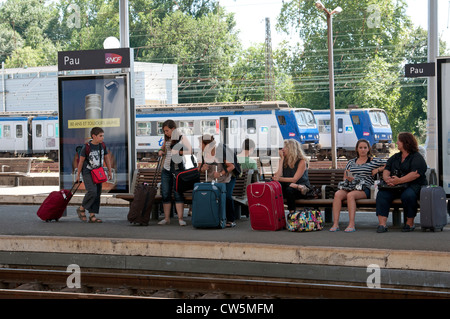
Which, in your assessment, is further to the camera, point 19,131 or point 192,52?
point 192,52

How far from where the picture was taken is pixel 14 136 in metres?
43.8

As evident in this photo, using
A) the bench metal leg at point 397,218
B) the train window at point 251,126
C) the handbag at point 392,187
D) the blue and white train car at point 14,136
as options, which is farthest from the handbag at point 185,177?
the blue and white train car at point 14,136

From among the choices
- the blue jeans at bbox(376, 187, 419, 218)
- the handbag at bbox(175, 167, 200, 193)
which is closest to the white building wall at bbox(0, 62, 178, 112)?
the handbag at bbox(175, 167, 200, 193)

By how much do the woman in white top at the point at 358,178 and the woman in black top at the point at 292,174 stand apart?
0.60 metres

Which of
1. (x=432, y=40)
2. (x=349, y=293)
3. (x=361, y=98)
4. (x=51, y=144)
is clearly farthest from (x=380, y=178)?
(x=361, y=98)

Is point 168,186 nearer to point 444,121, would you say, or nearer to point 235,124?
point 444,121

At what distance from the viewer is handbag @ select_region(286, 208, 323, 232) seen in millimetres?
9188

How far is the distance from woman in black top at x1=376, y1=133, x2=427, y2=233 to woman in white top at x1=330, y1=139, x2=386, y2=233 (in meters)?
0.32

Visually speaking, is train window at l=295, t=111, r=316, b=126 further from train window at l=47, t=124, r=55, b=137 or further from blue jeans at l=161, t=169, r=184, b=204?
blue jeans at l=161, t=169, r=184, b=204

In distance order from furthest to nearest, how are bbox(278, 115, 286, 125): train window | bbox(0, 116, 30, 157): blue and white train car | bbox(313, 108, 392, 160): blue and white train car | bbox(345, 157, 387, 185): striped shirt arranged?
bbox(0, 116, 30, 157): blue and white train car, bbox(313, 108, 392, 160): blue and white train car, bbox(278, 115, 286, 125): train window, bbox(345, 157, 387, 185): striped shirt

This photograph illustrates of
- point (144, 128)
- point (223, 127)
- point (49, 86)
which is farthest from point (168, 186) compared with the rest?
point (49, 86)

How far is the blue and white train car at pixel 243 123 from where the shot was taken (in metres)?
37.1

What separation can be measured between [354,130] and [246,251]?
107ft
